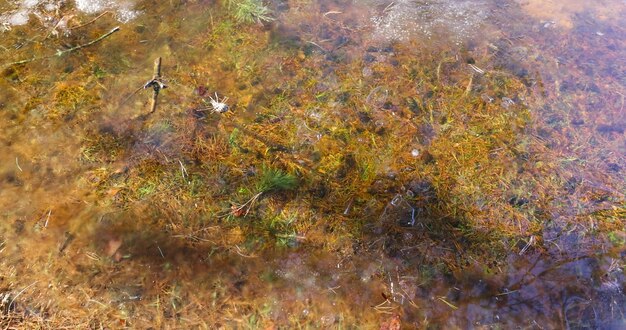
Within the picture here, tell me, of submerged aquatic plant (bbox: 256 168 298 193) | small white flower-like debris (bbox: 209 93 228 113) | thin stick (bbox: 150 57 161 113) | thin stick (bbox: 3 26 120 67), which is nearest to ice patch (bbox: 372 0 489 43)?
small white flower-like debris (bbox: 209 93 228 113)

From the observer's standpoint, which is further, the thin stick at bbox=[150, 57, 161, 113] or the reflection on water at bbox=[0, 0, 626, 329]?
the thin stick at bbox=[150, 57, 161, 113]

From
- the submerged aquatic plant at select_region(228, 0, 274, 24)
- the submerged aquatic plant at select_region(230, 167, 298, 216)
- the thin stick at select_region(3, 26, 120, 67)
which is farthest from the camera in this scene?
the submerged aquatic plant at select_region(228, 0, 274, 24)

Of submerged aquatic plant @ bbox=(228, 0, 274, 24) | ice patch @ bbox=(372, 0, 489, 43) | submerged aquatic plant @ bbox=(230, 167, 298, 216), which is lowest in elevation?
submerged aquatic plant @ bbox=(230, 167, 298, 216)

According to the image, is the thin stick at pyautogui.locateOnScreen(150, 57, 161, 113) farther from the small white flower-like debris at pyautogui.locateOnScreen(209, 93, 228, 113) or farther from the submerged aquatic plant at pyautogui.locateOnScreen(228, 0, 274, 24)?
the submerged aquatic plant at pyautogui.locateOnScreen(228, 0, 274, 24)

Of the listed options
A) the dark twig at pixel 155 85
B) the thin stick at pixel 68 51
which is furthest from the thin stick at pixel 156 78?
the thin stick at pixel 68 51

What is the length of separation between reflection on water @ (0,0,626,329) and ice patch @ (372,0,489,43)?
0.9 inches

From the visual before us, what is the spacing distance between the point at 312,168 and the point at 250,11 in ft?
6.45

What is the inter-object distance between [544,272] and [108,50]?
405 cm

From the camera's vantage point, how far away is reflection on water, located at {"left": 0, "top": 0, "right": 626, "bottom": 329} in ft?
8.36

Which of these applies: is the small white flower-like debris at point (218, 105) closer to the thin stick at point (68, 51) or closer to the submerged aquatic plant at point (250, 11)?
the submerged aquatic plant at point (250, 11)

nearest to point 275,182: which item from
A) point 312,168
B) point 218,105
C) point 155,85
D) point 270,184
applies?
point 270,184

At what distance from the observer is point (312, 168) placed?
304 cm

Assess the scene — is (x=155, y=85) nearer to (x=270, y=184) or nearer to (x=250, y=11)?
(x=250, y=11)

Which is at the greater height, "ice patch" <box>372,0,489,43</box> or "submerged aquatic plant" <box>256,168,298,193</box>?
"ice patch" <box>372,0,489,43</box>
